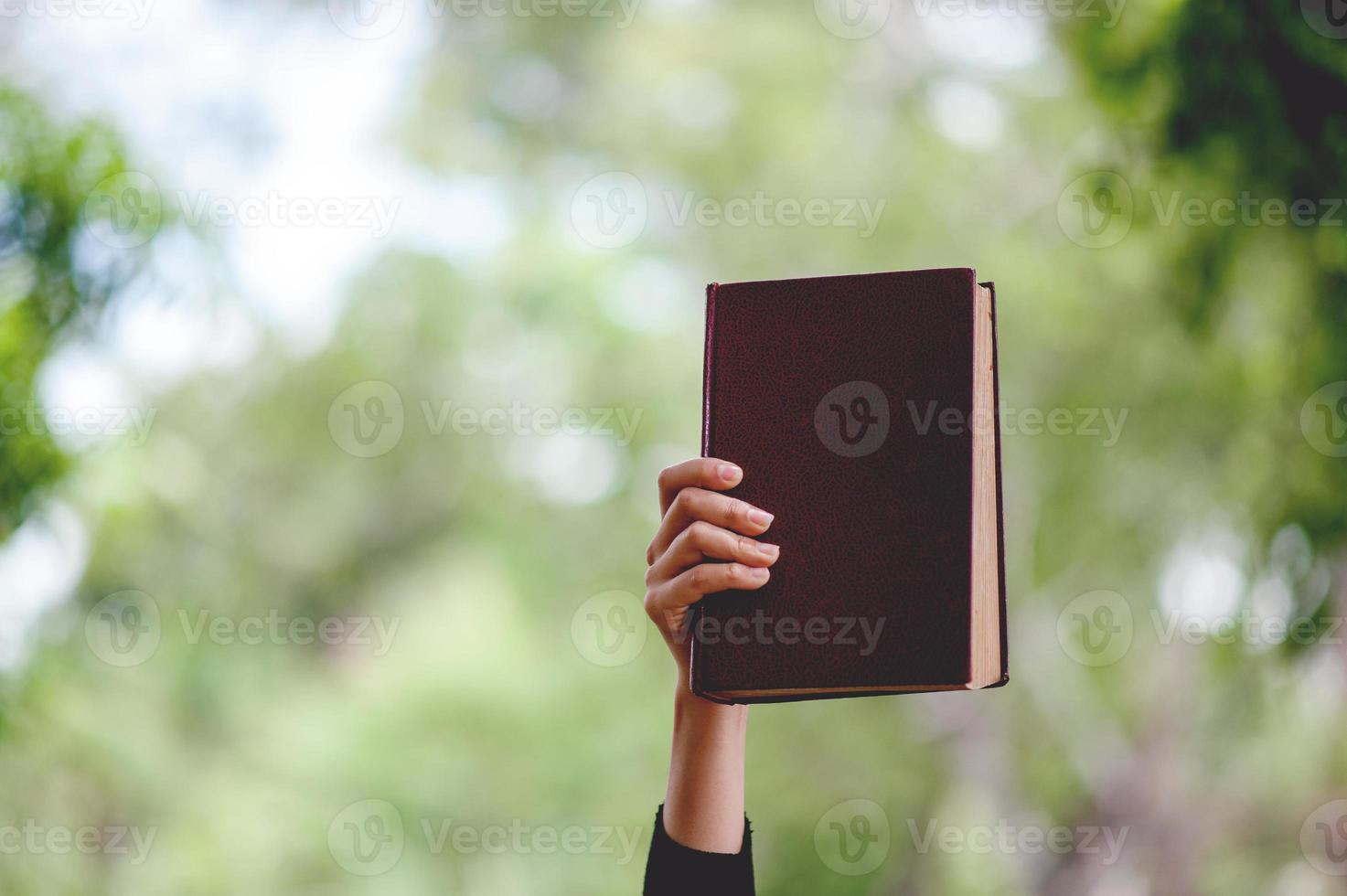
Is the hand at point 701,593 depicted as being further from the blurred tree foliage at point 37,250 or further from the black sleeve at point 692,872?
the blurred tree foliage at point 37,250

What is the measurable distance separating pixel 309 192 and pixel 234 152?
606 mm

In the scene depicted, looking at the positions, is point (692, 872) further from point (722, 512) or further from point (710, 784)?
point (722, 512)

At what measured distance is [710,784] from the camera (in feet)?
3.66

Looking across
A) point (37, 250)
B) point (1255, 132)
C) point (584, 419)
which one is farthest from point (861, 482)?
point (584, 419)

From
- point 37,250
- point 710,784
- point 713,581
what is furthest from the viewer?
point 37,250

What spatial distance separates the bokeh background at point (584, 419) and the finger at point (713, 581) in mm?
1348

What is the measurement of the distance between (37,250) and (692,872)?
1.54 m

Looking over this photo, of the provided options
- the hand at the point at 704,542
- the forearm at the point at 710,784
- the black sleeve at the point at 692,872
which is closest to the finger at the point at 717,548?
the hand at the point at 704,542

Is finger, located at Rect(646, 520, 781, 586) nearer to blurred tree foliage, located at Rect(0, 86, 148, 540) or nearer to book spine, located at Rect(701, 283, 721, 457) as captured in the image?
book spine, located at Rect(701, 283, 721, 457)

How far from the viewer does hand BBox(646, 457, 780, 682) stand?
39.5 inches

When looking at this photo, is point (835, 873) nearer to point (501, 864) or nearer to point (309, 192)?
point (501, 864)

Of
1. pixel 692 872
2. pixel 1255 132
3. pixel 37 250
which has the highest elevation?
pixel 1255 132

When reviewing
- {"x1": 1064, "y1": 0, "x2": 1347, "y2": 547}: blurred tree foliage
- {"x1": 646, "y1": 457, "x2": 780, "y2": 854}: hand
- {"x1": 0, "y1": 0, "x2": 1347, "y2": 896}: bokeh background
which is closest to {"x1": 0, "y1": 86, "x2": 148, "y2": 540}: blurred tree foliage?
{"x1": 0, "y1": 0, "x2": 1347, "y2": 896}: bokeh background

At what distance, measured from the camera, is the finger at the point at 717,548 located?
1005 mm
